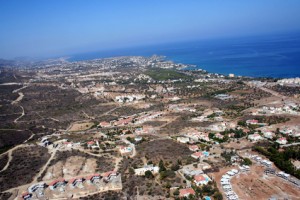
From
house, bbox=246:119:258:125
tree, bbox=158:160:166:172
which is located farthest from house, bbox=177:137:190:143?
house, bbox=246:119:258:125

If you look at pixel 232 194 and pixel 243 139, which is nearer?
pixel 232 194

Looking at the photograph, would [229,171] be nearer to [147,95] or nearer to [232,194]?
[232,194]

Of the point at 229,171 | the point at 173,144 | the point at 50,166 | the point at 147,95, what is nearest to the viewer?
the point at 229,171

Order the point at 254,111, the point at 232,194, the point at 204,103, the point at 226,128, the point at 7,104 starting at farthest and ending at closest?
the point at 7,104, the point at 204,103, the point at 254,111, the point at 226,128, the point at 232,194

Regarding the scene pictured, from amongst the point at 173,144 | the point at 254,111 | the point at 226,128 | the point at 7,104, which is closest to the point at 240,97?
the point at 254,111

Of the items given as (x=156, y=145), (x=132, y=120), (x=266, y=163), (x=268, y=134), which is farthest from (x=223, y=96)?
(x=266, y=163)

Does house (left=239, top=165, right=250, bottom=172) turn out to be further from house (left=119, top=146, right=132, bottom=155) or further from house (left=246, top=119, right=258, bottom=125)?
house (left=246, top=119, right=258, bottom=125)

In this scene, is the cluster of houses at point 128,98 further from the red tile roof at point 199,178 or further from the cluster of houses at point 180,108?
the red tile roof at point 199,178
